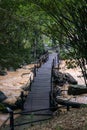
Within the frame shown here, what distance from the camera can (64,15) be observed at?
9.03 m

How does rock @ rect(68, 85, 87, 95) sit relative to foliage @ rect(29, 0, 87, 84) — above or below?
below

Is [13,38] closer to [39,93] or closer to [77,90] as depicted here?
[39,93]

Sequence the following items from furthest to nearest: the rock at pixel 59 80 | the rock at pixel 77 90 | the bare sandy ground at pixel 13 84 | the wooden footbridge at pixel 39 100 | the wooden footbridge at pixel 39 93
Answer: the rock at pixel 59 80 → the rock at pixel 77 90 → the bare sandy ground at pixel 13 84 → the wooden footbridge at pixel 39 93 → the wooden footbridge at pixel 39 100

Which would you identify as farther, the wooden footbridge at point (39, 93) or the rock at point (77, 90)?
the rock at point (77, 90)

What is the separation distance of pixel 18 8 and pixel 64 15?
161 cm

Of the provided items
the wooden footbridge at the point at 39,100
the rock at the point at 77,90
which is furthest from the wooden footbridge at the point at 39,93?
the rock at the point at 77,90

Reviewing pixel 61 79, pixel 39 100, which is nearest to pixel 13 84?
pixel 61 79

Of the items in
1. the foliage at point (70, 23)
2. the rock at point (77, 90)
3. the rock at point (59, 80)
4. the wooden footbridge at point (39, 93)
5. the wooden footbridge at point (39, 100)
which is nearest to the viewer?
the foliage at point (70, 23)

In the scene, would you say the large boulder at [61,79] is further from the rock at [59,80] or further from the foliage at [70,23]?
the foliage at [70,23]

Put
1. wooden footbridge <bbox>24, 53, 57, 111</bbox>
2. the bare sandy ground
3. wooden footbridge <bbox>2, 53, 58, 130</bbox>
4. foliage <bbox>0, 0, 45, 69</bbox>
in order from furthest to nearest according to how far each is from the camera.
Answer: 1. the bare sandy ground
2. wooden footbridge <bbox>24, 53, 57, 111</bbox>
3. wooden footbridge <bbox>2, 53, 58, 130</bbox>
4. foliage <bbox>0, 0, 45, 69</bbox>

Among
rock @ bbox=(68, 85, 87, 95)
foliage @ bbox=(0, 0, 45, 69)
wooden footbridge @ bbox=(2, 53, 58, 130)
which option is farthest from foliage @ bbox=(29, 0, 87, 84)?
rock @ bbox=(68, 85, 87, 95)

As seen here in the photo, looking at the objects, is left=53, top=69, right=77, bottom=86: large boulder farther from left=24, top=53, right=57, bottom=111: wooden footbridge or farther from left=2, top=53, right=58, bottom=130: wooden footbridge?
left=2, top=53, right=58, bottom=130: wooden footbridge

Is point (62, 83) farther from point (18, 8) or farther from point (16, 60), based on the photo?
point (18, 8)

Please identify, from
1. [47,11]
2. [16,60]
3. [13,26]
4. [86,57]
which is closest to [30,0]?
[47,11]
